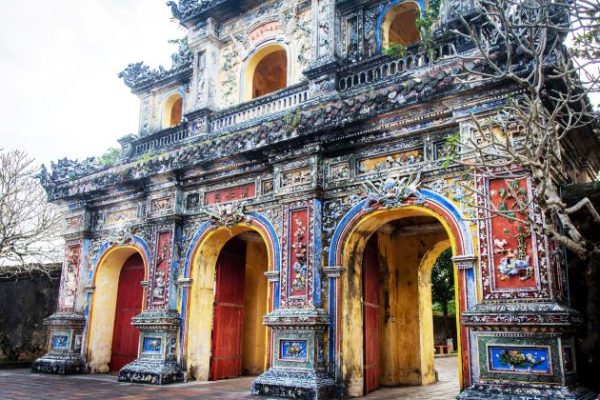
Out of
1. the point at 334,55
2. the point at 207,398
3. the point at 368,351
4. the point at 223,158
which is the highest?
the point at 334,55

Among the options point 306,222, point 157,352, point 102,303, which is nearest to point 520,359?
point 306,222

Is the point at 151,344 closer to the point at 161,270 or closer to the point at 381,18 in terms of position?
the point at 161,270

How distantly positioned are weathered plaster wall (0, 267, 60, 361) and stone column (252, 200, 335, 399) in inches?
289

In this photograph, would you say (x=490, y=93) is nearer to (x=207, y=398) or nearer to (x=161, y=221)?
(x=207, y=398)

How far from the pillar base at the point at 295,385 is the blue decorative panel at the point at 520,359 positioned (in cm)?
229

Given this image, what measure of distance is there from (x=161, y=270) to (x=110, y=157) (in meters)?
4.31

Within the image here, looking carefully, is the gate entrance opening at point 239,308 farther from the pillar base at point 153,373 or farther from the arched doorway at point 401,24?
the arched doorway at point 401,24

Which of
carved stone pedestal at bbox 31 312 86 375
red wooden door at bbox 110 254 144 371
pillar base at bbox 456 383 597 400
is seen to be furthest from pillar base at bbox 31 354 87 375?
pillar base at bbox 456 383 597 400

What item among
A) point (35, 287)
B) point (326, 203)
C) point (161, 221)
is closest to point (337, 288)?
point (326, 203)

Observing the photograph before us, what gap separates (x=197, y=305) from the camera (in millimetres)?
9469

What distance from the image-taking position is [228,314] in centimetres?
1009

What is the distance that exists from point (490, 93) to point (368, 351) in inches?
172

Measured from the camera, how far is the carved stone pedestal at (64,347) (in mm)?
10383

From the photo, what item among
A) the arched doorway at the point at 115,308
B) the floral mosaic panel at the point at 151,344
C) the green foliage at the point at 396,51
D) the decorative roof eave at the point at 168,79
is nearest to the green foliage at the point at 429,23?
the green foliage at the point at 396,51
